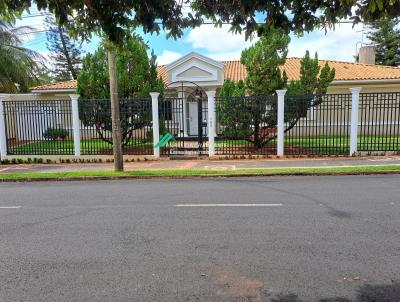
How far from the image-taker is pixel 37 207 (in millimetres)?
7066

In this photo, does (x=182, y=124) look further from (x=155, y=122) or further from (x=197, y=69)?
(x=197, y=69)

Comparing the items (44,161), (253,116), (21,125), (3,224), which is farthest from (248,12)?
(21,125)

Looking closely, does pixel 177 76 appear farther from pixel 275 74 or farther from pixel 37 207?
pixel 37 207

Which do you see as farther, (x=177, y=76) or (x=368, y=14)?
(x=177, y=76)

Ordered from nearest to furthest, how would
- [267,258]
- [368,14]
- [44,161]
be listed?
[368,14], [267,258], [44,161]

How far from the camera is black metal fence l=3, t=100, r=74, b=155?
47.5ft

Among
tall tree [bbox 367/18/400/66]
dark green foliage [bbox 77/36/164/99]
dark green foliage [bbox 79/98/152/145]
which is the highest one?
tall tree [bbox 367/18/400/66]

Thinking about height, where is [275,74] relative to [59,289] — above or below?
above

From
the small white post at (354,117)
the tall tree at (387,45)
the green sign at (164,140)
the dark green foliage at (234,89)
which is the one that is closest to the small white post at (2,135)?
the green sign at (164,140)

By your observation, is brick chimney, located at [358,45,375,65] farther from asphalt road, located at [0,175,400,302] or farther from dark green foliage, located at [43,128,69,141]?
dark green foliage, located at [43,128,69,141]

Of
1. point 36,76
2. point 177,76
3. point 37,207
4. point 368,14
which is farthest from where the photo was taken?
point 36,76

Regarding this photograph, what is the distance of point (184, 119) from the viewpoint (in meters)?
18.3

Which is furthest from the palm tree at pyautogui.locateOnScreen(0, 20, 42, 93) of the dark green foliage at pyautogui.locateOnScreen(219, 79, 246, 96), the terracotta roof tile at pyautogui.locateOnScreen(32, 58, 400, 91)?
the dark green foliage at pyautogui.locateOnScreen(219, 79, 246, 96)

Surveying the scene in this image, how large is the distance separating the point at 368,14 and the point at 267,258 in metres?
2.80
